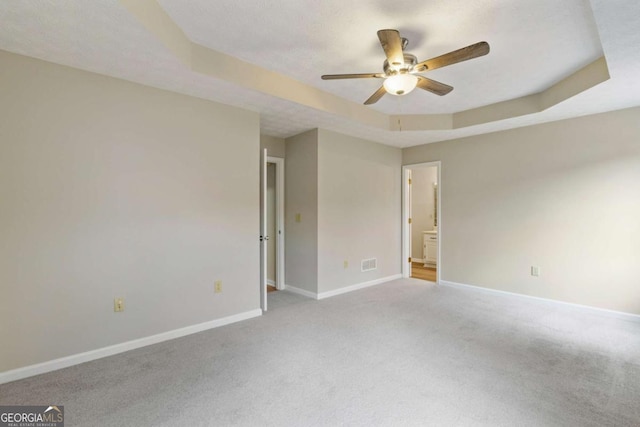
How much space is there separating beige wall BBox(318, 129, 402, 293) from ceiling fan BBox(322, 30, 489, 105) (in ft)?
6.36

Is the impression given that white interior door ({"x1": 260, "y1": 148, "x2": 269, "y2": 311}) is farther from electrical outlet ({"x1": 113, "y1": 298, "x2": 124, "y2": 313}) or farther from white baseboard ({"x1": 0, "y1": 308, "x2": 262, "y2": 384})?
electrical outlet ({"x1": 113, "y1": 298, "x2": 124, "y2": 313})

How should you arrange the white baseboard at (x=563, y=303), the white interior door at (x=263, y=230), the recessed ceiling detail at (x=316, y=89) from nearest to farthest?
the recessed ceiling detail at (x=316, y=89) → the white baseboard at (x=563, y=303) → the white interior door at (x=263, y=230)

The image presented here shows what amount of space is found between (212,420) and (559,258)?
4.51m

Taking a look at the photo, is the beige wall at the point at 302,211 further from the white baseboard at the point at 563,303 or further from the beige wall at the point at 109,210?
the white baseboard at the point at 563,303

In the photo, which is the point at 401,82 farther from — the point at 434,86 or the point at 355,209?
the point at 355,209

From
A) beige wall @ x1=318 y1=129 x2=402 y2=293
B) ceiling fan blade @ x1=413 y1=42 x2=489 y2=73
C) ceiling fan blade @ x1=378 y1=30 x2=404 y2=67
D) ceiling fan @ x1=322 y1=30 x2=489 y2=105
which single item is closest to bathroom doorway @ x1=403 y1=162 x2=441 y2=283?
beige wall @ x1=318 y1=129 x2=402 y2=293

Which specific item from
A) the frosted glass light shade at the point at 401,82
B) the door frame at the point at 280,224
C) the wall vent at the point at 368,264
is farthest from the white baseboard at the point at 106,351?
the frosted glass light shade at the point at 401,82

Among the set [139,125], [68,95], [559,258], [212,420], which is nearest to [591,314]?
[559,258]

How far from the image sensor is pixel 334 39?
2393 mm

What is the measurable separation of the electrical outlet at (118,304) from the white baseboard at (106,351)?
1.03 ft

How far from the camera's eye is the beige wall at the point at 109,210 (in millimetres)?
2268

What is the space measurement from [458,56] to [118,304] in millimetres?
3439

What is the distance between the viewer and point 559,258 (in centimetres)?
400

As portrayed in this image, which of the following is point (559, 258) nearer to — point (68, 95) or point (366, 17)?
point (366, 17)
